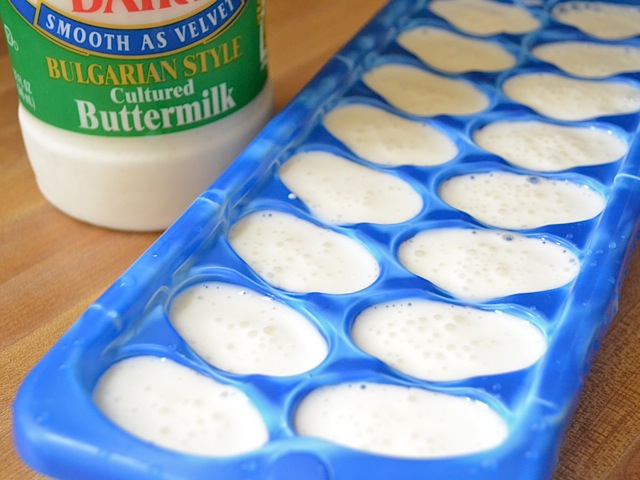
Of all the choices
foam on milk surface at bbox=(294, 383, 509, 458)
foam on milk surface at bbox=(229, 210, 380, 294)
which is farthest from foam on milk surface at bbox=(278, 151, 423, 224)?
foam on milk surface at bbox=(294, 383, 509, 458)

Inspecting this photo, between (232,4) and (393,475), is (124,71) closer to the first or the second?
(232,4)

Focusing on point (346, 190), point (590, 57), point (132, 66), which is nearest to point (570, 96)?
point (590, 57)

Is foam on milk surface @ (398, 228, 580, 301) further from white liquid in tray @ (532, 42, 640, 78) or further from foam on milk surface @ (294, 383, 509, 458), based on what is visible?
white liquid in tray @ (532, 42, 640, 78)

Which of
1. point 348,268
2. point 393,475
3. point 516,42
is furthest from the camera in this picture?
point 516,42

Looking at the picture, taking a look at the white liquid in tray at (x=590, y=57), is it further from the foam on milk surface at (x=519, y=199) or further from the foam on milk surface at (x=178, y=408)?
the foam on milk surface at (x=178, y=408)

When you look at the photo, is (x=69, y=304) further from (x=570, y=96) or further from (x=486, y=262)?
(x=570, y=96)

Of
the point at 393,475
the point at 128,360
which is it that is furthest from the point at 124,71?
the point at 393,475

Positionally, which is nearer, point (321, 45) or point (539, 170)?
point (539, 170)
